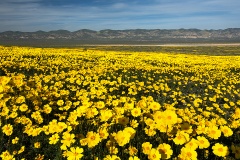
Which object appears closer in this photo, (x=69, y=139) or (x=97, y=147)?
(x=69, y=139)

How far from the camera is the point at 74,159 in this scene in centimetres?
483

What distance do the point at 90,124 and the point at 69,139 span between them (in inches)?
80.2

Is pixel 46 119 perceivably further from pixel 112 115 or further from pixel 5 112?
pixel 112 115

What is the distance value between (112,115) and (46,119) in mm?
2762

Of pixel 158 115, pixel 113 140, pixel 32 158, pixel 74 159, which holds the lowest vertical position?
pixel 32 158

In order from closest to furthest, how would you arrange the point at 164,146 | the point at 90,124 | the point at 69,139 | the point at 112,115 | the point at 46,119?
the point at 164,146 → the point at 69,139 → the point at 112,115 → the point at 90,124 → the point at 46,119

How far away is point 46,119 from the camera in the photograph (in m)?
8.27

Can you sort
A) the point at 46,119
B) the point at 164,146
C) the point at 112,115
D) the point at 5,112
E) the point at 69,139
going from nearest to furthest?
the point at 164,146
the point at 69,139
the point at 112,115
the point at 5,112
the point at 46,119

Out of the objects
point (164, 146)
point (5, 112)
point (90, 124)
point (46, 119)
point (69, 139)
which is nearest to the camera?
point (164, 146)

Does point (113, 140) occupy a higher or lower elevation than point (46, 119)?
higher

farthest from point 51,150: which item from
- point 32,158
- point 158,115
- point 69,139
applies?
point 158,115

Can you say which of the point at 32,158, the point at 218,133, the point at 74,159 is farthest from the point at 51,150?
the point at 218,133

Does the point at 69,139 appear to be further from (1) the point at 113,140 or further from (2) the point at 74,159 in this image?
(1) the point at 113,140

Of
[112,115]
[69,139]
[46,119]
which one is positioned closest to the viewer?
[69,139]
